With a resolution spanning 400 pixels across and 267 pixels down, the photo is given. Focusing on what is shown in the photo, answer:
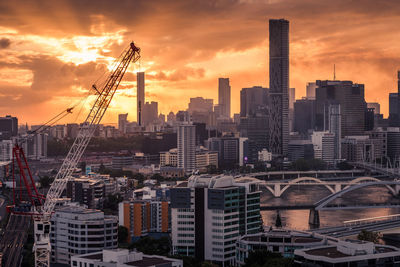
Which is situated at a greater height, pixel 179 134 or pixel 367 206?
pixel 179 134

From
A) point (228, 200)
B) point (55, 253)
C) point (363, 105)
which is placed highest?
point (363, 105)

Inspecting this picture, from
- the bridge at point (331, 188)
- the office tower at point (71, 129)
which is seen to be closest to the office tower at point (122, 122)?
the office tower at point (71, 129)

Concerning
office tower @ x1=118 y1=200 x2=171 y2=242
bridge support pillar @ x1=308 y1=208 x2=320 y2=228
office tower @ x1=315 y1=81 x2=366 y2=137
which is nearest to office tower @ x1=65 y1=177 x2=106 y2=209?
office tower @ x1=118 y1=200 x2=171 y2=242

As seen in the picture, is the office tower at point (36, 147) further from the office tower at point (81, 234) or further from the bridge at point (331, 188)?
→ the office tower at point (81, 234)

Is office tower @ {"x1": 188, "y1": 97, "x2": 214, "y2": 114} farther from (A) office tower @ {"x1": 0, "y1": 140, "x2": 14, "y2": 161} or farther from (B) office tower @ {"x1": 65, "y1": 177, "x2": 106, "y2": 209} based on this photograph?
(B) office tower @ {"x1": 65, "y1": 177, "x2": 106, "y2": 209}

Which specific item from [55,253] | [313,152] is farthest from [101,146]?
[55,253]

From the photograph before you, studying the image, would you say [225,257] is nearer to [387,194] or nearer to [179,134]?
[387,194]
